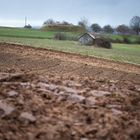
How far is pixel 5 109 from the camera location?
5082 mm

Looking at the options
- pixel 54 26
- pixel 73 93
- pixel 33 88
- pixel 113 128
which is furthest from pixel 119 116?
pixel 54 26

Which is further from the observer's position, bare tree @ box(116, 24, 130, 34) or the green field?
bare tree @ box(116, 24, 130, 34)

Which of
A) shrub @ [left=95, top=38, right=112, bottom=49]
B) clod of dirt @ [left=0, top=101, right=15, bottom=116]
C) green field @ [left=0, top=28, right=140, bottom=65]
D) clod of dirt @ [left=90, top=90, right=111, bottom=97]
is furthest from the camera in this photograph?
shrub @ [left=95, top=38, right=112, bottom=49]

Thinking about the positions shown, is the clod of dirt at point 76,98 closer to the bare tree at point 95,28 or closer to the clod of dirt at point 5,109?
the clod of dirt at point 5,109

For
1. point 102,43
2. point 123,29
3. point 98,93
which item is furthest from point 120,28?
point 98,93

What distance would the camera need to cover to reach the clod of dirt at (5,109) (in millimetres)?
4989

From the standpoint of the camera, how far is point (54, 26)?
73562 mm

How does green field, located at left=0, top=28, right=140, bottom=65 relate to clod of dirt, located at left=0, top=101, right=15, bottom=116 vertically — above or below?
below

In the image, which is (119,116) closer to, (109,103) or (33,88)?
(109,103)

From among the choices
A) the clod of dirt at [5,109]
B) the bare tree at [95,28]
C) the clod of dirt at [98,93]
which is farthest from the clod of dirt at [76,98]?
the bare tree at [95,28]

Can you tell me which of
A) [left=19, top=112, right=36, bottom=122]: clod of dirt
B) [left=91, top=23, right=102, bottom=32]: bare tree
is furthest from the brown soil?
[left=91, top=23, right=102, bottom=32]: bare tree

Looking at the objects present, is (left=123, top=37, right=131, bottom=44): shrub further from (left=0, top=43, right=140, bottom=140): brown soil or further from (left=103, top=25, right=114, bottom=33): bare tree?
(left=0, top=43, right=140, bottom=140): brown soil

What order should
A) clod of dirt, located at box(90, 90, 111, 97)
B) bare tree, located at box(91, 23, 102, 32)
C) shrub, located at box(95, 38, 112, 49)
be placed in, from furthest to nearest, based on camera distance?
bare tree, located at box(91, 23, 102, 32) → shrub, located at box(95, 38, 112, 49) → clod of dirt, located at box(90, 90, 111, 97)

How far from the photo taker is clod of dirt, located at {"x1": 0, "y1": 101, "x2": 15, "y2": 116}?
4989mm
